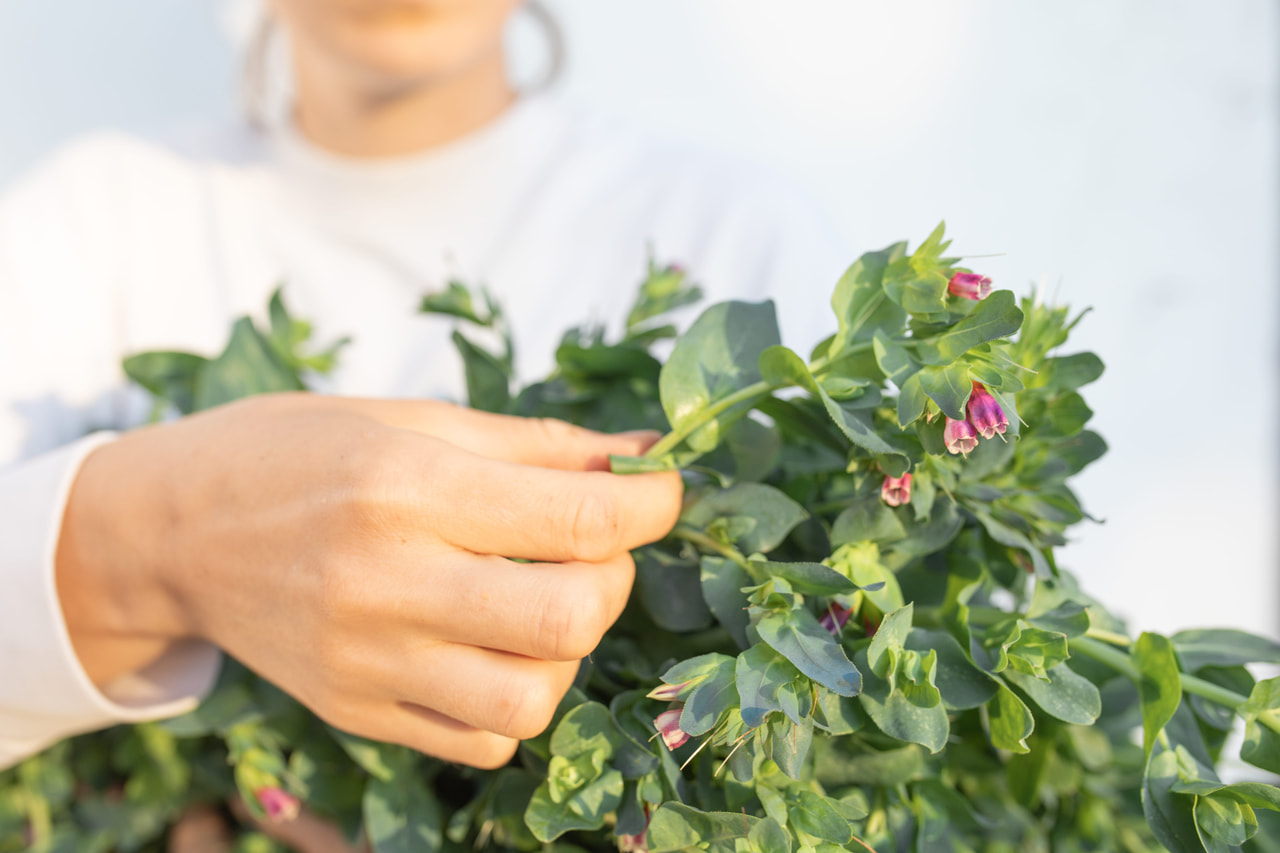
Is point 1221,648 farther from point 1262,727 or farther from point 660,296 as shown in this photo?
point 660,296

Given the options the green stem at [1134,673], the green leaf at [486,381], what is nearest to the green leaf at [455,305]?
the green leaf at [486,381]

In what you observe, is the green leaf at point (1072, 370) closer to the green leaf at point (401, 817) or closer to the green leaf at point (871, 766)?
the green leaf at point (871, 766)

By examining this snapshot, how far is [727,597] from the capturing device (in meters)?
0.23

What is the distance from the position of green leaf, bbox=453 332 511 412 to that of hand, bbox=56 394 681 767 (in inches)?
2.0

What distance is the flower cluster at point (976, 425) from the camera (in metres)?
0.19

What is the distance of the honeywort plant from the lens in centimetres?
21

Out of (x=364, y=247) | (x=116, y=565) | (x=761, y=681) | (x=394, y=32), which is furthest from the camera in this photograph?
(x=364, y=247)

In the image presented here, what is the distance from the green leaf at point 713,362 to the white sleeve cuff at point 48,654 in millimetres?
Result: 220

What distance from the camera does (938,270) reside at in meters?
0.22

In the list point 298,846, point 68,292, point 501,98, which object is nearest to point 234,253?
point 68,292

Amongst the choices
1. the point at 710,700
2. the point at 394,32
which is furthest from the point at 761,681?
the point at 394,32

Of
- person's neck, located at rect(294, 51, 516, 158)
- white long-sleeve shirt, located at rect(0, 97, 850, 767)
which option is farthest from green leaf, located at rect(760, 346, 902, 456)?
person's neck, located at rect(294, 51, 516, 158)

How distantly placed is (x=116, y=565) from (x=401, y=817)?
0.13 m

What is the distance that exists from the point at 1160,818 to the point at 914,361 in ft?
0.44
